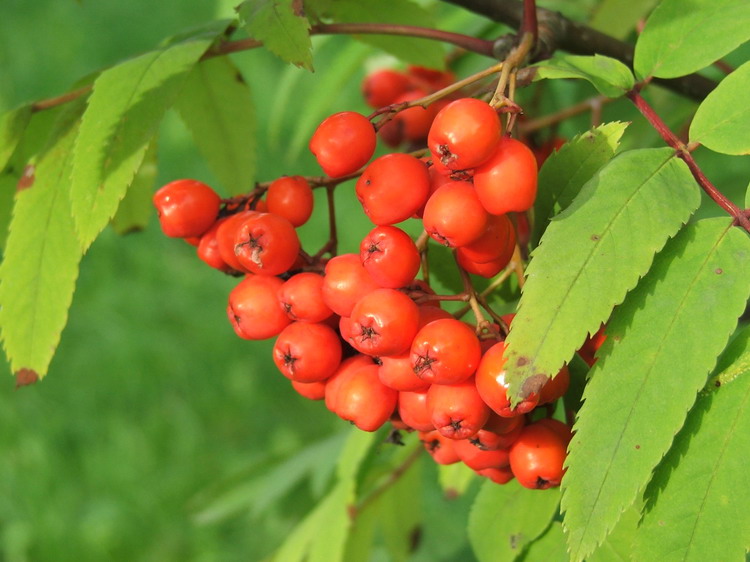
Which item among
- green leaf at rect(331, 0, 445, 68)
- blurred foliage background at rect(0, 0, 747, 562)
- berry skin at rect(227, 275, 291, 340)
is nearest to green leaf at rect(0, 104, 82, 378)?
berry skin at rect(227, 275, 291, 340)

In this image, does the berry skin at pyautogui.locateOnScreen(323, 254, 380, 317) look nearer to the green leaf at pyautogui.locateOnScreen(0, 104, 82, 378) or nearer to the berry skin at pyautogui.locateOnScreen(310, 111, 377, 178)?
the berry skin at pyautogui.locateOnScreen(310, 111, 377, 178)

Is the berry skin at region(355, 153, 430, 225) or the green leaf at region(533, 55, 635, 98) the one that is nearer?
the berry skin at region(355, 153, 430, 225)

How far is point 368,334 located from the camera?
3.74 feet

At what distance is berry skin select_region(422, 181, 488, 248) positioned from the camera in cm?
111

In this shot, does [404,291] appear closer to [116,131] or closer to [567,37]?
[116,131]

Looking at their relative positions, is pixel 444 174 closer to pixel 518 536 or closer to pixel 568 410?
pixel 568 410

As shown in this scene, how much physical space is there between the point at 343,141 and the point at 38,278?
1.72 ft

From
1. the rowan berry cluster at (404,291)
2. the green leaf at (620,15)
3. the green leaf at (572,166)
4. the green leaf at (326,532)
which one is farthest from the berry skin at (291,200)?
the green leaf at (620,15)

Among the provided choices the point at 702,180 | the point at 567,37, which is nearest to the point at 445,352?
the point at 702,180

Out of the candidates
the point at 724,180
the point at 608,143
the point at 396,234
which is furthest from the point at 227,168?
the point at 724,180

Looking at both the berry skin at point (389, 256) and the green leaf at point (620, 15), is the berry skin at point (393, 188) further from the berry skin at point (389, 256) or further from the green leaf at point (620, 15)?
the green leaf at point (620, 15)

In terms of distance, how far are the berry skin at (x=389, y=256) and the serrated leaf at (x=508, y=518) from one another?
438mm

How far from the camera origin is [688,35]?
1350mm

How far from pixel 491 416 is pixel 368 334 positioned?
0.66 ft
